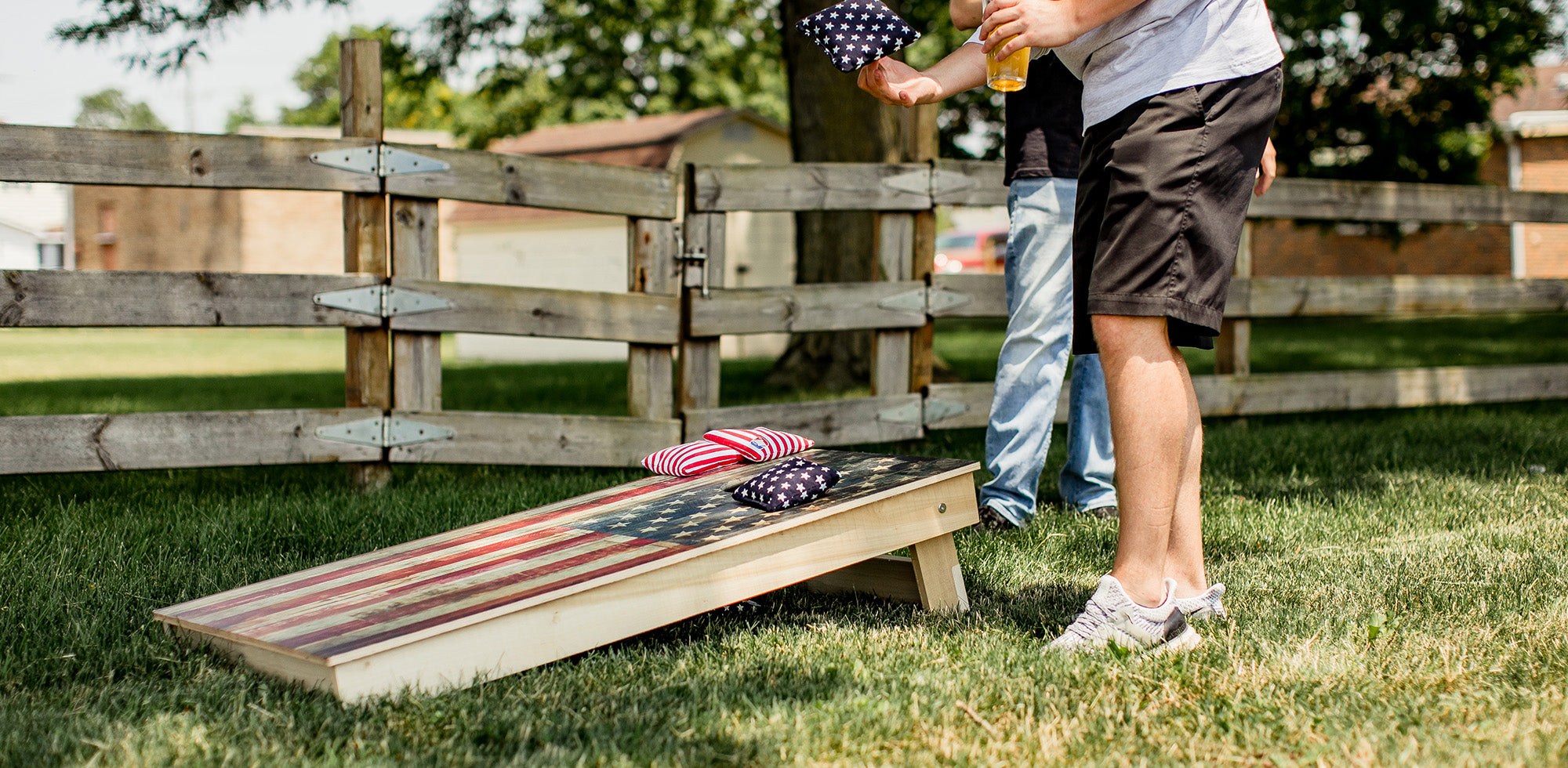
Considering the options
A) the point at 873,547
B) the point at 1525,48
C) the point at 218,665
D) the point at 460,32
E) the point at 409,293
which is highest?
the point at 1525,48

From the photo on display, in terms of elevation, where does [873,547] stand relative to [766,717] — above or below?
above

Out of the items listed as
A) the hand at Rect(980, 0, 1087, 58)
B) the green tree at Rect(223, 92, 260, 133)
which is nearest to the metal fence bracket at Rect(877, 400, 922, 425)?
the hand at Rect(980, 0, 1087, 58)

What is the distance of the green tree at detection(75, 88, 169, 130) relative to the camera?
89625 mm

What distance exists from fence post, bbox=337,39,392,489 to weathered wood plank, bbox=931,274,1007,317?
8.07 ft

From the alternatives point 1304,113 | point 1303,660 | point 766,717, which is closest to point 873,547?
point 766,717

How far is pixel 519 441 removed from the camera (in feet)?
16.3

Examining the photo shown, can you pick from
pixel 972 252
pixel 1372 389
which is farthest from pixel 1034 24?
pixel 972 252

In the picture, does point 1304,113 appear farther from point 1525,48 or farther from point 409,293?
point 409,293

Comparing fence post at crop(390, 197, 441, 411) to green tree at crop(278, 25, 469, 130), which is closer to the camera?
fence post at crop(390, 197, 441, 411)

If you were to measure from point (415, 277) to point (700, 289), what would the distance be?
3.90 feet

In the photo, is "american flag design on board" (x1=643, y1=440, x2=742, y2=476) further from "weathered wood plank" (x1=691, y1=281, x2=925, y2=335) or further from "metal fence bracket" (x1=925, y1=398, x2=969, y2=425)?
"metal fence bracket" (x1=925, y1=398, x2=969, y2=425)

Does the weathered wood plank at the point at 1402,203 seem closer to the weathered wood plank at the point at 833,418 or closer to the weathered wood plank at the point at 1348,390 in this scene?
the weathered wood plank at the point at 1348,390

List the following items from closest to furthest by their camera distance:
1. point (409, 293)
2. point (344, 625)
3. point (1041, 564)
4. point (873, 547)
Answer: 1. point (344, 625)
2. point (873, 547)
3. point (1041, 564)
4. point (409, 293)

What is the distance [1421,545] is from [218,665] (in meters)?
3.17
